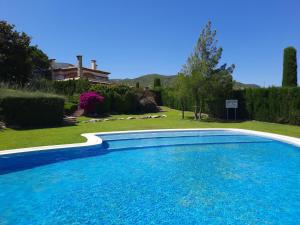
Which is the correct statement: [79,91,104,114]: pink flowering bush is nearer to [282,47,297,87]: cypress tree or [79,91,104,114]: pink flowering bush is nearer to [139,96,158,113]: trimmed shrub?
[139,96,158,113]: trimmed shrub

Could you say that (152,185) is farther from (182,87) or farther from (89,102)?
(89,102)

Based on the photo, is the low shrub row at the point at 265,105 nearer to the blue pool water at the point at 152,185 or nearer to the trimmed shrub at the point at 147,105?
the trimmed shrub at the point at 147,105

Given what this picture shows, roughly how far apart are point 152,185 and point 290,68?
1975cm

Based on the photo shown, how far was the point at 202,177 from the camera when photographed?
26.5 feet

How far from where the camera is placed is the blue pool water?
5371 mm

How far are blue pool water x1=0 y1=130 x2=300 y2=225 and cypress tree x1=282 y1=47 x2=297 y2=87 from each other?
11761mm

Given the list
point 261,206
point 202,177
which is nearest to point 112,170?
point 202,177

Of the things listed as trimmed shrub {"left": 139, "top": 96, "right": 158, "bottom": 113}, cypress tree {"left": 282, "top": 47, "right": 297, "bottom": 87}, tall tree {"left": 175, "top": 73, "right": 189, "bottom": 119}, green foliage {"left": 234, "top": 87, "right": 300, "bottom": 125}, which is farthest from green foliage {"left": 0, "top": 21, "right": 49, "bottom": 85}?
cypress tree {"left": 282, "top": 47, "right": 297, "bottom": 87}

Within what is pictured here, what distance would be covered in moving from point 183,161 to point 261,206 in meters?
4.45

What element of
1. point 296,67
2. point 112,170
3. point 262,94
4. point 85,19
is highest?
point 85,19

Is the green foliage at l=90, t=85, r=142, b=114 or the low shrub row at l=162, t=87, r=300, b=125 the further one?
the green foliage at l=90, t=85, r=142, b=114

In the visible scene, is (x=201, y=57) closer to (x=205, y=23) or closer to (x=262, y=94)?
(x=205, y=23)

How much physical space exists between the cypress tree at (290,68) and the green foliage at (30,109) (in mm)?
18287

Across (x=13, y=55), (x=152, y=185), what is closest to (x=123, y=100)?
(x=13, y=55)
